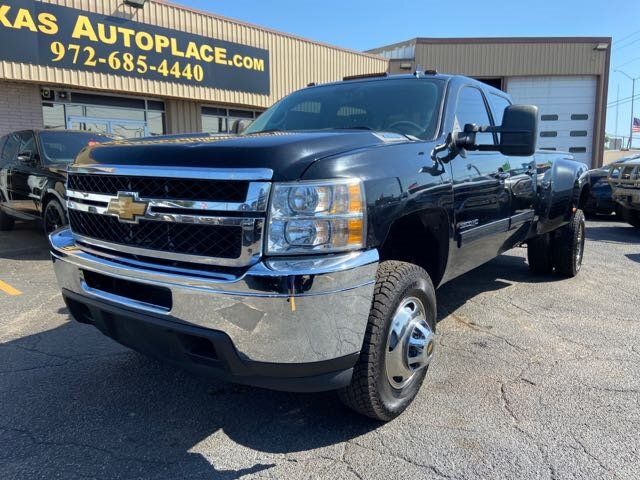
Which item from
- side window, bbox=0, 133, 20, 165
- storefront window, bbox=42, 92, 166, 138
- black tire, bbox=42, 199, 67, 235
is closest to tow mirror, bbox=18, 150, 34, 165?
side window, bbox=0, 133, 20, 165

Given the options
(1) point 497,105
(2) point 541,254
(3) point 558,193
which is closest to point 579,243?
(2) point 541,254

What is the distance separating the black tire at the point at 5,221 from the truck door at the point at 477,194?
8155 mm

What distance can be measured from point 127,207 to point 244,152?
26.7 inches

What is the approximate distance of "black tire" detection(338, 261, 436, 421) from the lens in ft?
7.73

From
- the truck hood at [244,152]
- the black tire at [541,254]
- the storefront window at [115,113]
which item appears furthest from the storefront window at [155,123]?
the truck hood at [244,152]

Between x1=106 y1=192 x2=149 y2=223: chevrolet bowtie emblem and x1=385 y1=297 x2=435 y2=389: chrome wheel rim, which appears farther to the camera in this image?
x1=385 y1=297 x2=435 y2=389: chrome wheel rim

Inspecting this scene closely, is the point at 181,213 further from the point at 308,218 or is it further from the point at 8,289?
the point at 8,289

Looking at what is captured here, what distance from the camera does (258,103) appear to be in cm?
1515

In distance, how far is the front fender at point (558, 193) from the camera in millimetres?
4871

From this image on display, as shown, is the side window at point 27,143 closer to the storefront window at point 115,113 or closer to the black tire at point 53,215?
the black tire at point 53,215

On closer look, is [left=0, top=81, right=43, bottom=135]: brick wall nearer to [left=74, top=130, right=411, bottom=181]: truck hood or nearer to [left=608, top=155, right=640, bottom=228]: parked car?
[left=74, top=130, right=411, bottom=181]: truck hood

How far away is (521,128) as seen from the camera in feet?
9.95

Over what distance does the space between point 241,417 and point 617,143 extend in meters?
86.3

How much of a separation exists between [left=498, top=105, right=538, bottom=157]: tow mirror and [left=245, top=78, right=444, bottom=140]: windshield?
445 mm
